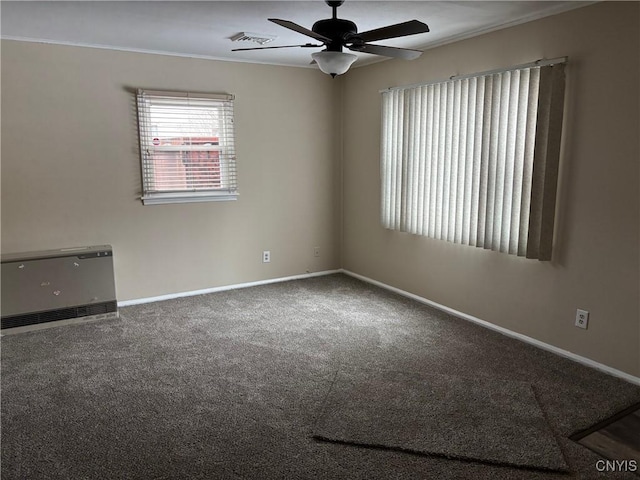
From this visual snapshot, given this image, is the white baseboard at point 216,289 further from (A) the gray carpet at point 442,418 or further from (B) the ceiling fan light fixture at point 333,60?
(B) the ceiling fan light fixture at point 333,60

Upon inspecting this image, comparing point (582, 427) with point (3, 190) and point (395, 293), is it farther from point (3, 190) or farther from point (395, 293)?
point (3, 190)

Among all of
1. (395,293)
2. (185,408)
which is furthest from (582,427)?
(395,293)

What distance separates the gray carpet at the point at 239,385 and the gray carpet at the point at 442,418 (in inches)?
2.6

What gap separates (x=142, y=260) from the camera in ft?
14.7

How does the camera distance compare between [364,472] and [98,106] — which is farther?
[98,106]

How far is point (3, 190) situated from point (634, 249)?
4647 millimetres

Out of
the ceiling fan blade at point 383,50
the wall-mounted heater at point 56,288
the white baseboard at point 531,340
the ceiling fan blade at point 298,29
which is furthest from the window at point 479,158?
the wall-mounted heater at point 56,288

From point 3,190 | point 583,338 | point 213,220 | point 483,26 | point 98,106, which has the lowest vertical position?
point 583,338

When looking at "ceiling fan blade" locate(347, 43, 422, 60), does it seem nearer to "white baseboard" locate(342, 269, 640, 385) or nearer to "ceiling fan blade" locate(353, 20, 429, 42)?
"ceiling fan blade" locate(353, 20, 429, 42)

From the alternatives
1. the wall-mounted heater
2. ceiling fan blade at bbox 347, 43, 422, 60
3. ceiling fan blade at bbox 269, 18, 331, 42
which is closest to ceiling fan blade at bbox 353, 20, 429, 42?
ceiling fan blade at bbox 347, 43, 422, 60

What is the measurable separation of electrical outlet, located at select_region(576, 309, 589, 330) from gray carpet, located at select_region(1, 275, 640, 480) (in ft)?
0.88

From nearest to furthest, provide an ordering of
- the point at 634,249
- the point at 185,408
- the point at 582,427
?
the point at 582,427 < the point at 185,408 < the point at 634,249

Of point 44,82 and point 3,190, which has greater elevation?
point 44,82

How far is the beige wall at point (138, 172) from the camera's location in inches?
153
